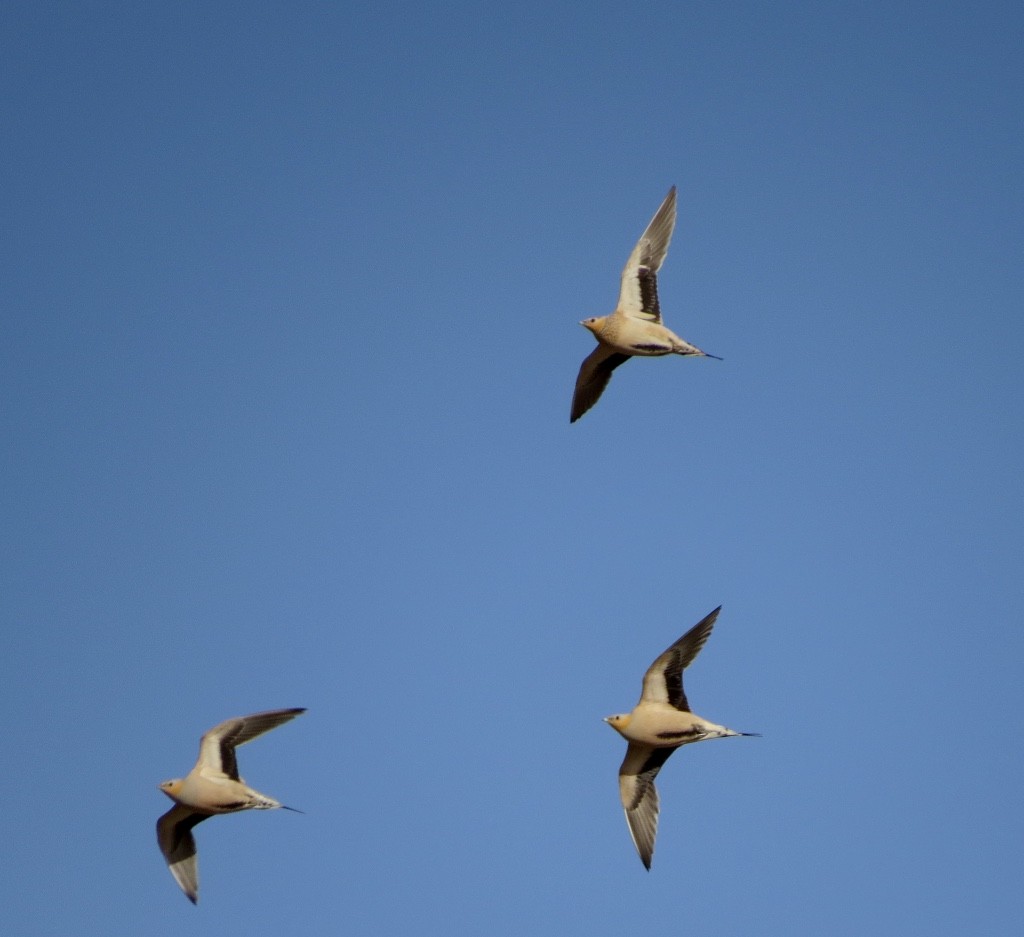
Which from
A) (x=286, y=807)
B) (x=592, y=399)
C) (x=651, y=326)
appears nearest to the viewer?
(x=286, y=807)

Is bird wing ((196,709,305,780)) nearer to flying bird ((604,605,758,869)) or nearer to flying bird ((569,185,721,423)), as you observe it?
flying bird ((604,605,758,869))

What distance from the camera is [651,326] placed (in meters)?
33.9

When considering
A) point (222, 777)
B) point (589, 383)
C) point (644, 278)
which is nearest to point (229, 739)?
point (222, 777)

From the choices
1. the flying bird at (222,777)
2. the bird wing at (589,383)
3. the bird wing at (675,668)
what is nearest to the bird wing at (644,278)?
the bird wing at (589,383)

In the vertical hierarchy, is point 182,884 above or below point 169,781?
below

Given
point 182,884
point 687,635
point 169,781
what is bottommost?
point 182,884

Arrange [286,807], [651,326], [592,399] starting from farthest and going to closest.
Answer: [592,399] → [651,326] → [286,807]

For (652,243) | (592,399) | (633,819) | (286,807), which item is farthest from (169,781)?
(652,243)

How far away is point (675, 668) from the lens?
3098cm

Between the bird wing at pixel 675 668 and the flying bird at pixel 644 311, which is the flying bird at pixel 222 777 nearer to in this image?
the bird wing at pixel 675 668

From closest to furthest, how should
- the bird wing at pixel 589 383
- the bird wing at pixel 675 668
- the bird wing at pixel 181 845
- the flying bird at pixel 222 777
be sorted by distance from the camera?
the bird wing at pixel 675 668, the flying bird at pixel 222 777, the bird wing at pixel 181 845, the bird wing at pixel 589 383

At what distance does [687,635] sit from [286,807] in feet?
28.7

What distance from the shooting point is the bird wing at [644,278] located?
34.2 m

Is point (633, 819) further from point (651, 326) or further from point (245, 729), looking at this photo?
point (651, 326)
